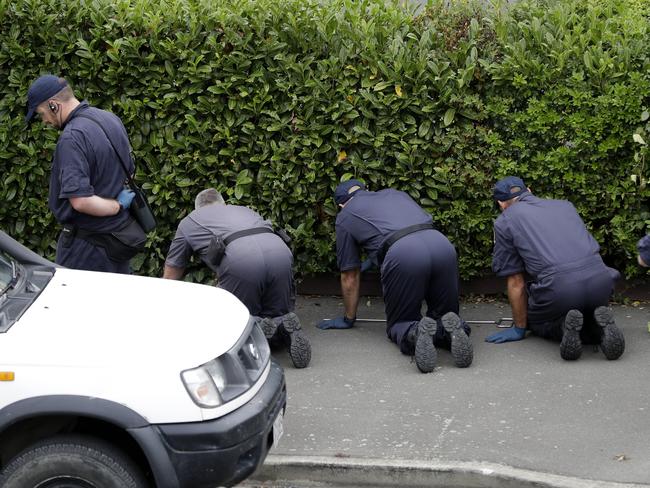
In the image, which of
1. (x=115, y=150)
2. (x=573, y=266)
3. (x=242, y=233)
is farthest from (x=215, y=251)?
(x=573, y=266)

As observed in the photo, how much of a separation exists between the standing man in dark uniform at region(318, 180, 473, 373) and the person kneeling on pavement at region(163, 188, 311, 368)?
569mm

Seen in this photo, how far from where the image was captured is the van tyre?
4.48 metres

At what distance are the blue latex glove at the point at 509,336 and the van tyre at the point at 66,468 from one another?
4.03m

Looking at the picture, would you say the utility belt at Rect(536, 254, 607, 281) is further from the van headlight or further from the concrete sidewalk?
the van headlight

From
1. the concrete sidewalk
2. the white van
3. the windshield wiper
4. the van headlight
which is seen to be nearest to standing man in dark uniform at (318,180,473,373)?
the concrete sidewalk

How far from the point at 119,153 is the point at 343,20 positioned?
242 cm

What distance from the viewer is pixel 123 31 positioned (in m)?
8.77

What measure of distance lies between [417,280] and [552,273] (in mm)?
943

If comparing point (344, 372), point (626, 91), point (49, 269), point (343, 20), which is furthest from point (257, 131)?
point (49, 269)

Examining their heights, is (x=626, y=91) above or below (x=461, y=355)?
above

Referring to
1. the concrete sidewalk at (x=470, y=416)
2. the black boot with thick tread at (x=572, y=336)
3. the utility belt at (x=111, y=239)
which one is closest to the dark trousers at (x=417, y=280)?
the concrete sidewalk at (x=470, y=416)

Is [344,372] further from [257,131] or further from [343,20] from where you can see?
[343,20]

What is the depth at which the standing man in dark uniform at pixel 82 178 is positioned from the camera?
22.6 ft

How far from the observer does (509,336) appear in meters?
7.99
